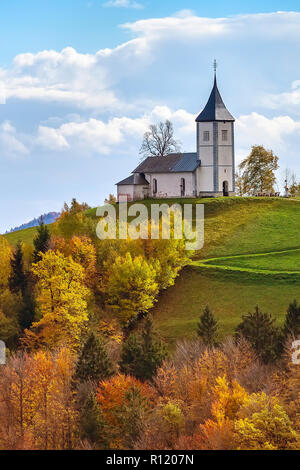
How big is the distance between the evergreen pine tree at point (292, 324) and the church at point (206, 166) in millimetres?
43266

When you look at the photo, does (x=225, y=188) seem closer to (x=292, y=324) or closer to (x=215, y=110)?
(x=215, y=110)

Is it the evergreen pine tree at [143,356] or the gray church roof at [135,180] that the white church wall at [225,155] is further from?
the evergreen pine tree at [143,356]

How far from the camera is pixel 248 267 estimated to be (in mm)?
77875

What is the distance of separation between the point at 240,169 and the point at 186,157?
1629 centimetres

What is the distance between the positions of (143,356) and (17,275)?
933 inches

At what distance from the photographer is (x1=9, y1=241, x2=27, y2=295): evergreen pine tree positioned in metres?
75.1

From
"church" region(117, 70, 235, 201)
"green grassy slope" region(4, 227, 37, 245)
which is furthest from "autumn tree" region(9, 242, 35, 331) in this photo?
"church" region(117, 70, 235, 201)

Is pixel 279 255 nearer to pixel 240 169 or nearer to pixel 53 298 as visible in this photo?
pixel 53 298

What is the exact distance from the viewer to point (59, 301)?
67.9 meters

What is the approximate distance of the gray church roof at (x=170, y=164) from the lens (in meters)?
101

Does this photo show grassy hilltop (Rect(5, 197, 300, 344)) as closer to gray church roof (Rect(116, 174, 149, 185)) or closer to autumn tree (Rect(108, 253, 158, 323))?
autumn tree (Rect(108, 253, 158, 323))

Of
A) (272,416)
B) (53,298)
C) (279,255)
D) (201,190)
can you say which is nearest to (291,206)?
(201,190)

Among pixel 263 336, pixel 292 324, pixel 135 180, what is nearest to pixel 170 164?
pixel 135 180

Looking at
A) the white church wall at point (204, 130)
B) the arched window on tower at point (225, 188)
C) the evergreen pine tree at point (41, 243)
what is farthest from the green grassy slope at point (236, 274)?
the evergreen pine tree at point (41, 243)
